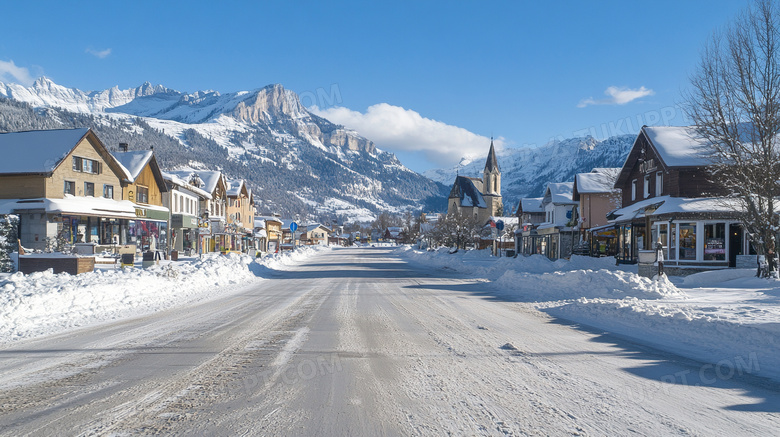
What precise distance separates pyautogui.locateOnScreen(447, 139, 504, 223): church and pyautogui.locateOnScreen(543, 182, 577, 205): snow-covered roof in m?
63.3

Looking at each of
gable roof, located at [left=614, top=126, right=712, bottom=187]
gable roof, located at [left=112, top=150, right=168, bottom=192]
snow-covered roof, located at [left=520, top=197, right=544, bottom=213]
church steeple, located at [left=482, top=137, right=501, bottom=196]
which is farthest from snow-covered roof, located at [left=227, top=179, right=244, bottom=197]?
church steeple, located at [left=482, top=137, right=501, bottom=196]

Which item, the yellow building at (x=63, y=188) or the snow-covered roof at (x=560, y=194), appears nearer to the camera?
the yellow building at (x=63, y=188)

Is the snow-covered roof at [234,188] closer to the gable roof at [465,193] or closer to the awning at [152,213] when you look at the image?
the awning at [152,213]

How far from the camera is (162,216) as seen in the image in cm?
4003

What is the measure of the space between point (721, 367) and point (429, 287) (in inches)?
487

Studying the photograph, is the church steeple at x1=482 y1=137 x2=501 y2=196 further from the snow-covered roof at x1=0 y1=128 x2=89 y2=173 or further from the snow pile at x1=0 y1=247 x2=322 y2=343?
the snow pile at x1=0 y1=247 x2=322 y2=343

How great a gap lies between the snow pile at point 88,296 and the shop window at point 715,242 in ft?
77.5

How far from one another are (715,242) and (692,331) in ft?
65.1

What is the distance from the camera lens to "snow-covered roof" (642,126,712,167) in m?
26.6

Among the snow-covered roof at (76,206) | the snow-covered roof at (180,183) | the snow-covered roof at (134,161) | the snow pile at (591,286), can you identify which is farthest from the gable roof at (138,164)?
the snow pile at (591,286)

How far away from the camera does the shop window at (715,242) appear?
24.7m

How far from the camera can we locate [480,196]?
131625mm

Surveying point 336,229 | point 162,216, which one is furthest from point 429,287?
point 336,229

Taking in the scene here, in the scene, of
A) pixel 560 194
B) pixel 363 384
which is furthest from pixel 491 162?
pixel 363 384
